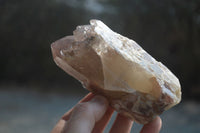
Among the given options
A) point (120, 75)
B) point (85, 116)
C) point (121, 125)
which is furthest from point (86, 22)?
point (85, 116)

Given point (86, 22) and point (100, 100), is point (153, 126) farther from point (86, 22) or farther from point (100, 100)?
point (86, 22)

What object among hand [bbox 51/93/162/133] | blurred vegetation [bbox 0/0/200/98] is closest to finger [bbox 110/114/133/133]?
hand [bbox 51/93/162/133]

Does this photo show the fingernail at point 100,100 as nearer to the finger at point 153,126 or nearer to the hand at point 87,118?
the hand at point 87,118

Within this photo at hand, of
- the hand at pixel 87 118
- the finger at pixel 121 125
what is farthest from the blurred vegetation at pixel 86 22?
the hand at pixel 87 118

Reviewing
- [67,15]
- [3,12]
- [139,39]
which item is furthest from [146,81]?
[3,12]

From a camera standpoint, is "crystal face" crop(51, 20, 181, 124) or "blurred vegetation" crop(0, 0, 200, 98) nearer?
"crystal face" crop(51, 20, 181, 124)

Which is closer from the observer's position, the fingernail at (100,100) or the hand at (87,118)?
the hand at (87,118)

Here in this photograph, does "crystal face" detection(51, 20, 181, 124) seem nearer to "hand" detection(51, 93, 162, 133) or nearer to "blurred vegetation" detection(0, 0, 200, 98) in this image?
"hand" detection(51, 93, 162, 133)
